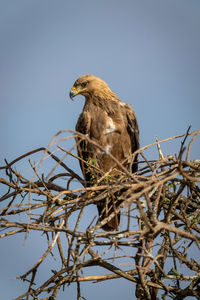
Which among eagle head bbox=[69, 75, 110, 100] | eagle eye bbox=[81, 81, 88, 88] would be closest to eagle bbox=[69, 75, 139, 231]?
eagle head bbox=[69, 75, 110, 100]

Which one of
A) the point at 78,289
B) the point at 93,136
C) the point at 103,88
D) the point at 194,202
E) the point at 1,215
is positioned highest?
the point at 103,88

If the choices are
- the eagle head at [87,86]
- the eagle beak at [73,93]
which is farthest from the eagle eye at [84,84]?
the eagle beak at [73,93]

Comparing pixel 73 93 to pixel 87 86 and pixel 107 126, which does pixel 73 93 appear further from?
pixel 107 126

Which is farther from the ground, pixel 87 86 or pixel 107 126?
pixel 87 86

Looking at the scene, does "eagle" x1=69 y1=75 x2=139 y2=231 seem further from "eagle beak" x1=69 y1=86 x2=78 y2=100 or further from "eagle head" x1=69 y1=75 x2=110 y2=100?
"eagle beak" x1=69 y1=86 x2=78 y2=100

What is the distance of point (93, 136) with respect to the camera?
4680 mm

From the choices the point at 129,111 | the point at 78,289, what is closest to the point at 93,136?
the point at 129,111

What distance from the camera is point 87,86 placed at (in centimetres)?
508

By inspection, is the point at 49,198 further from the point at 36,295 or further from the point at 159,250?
the point at 159,250

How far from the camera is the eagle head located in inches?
197

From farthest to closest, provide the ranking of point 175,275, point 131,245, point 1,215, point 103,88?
point 103,88
point 1,215
point 175,275
point 131,245

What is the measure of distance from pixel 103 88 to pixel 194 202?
7.32 ft

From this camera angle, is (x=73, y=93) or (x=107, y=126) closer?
(x=107, y=126)

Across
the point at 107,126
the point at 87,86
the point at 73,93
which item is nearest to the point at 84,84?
the point at 87,86
